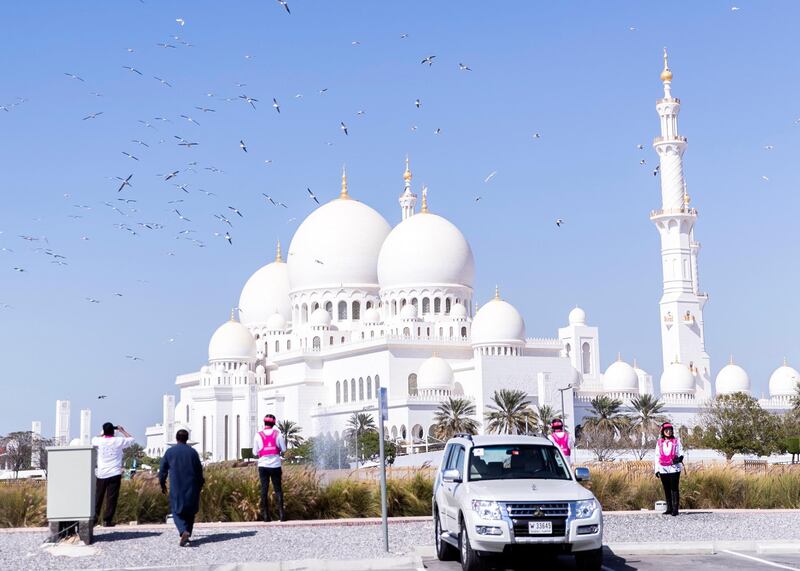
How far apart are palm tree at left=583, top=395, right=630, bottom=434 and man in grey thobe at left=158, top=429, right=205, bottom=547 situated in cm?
5667

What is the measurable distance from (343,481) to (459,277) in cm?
6169

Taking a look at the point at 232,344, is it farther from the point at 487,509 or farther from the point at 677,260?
the point at 487,509

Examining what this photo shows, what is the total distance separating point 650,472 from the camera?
75.4ft

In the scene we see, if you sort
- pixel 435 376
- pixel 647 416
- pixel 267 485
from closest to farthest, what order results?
1. pixel 267 485
2. pixel 647 416
3. pixel 435 376

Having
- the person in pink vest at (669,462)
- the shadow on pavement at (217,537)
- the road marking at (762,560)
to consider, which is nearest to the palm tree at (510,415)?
the person in pink vest at (669,462)

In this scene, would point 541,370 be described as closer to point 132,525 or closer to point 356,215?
point 356,215

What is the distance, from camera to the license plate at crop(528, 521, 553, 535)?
1280 centimetres

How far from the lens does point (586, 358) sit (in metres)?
87.7

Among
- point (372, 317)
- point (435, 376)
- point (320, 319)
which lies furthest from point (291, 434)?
point (435, 376)

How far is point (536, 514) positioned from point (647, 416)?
6121 centimetres

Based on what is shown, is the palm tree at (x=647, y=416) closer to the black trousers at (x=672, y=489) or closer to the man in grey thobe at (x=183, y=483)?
the black trousers at (x=672, y=489)

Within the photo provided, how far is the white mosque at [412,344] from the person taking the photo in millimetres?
74438

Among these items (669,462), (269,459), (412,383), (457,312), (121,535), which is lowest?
(121,535)

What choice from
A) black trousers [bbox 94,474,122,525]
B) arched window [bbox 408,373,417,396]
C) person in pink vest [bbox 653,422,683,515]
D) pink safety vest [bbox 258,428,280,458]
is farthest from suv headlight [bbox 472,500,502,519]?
arched window [bbox 408,373,417,396]
